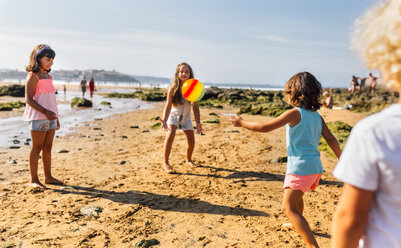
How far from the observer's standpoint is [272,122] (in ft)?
8.43

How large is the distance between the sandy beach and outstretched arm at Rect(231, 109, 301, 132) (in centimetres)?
149

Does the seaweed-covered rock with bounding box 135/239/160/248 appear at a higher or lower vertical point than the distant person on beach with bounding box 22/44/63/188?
lower

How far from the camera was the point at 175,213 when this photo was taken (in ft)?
13.6

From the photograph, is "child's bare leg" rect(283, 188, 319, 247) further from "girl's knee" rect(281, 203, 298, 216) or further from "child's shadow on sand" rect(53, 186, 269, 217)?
"child's shadow on sand" rect(53, 186, 269, 217)

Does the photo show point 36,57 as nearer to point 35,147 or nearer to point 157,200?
point 35,147

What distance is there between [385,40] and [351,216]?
27.7 inches

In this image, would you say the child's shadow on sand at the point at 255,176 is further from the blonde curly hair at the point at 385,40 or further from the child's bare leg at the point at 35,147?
the blonde curly hair at the point at 385,40

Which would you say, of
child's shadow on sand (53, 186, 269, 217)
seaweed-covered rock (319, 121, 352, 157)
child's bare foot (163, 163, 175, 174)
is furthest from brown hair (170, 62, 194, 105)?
seaweed-covered rock (319, 121, 352, 157)

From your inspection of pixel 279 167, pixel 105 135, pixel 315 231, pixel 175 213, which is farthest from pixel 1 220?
pixel 105 135

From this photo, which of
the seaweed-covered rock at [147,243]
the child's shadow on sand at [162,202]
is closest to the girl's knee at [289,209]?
the child's shadow on sand at [162,202]

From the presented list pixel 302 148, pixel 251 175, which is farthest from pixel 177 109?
pixel 302 148

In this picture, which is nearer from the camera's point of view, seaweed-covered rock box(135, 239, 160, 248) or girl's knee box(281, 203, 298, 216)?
girl's knee box(281, 203, 298, 216)

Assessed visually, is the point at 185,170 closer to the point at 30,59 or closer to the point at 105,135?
the point at 30,59

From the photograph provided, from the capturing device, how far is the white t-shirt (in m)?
1.07
